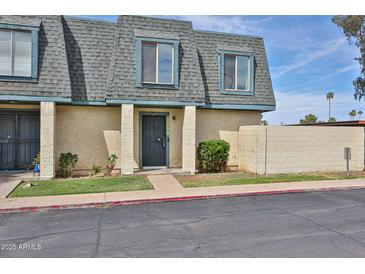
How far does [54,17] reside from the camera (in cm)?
1104

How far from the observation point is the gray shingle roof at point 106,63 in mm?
10489

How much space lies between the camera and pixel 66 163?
1096 centimetres

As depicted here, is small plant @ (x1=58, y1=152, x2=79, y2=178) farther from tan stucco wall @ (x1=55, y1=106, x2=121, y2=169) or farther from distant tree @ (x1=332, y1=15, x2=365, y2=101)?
distant tree @ (x1=332, y1=15, x2=365, y2=101)

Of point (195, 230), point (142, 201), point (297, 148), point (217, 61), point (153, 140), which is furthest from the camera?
point (217, 61)

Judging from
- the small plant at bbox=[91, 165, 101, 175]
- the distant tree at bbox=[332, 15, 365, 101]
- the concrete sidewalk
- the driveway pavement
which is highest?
the distant tree at bbox=[332, 15, 365, 101]

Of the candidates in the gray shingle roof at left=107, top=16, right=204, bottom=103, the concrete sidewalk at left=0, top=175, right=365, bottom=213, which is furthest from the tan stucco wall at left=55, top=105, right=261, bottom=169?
the concrete sidewalk at left=0, top=175, right=365, bottom=213

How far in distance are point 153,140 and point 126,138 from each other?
5.86 ft

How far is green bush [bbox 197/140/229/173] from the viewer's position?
12062 millimetres

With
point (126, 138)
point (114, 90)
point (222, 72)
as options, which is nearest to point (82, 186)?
point (126, 138)

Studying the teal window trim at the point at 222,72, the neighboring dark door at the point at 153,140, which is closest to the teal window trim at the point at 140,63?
the neighboring dark door at the point at 153,140

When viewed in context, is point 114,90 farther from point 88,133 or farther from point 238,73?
point 238,73

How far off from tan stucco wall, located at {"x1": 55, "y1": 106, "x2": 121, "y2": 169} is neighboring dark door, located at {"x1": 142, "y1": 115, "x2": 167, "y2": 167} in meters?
1.21

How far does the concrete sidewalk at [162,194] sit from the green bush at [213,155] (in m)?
2.30

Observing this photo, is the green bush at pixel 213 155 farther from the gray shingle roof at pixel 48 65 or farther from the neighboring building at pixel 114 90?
the gray shingle roof at pixel 48 65
